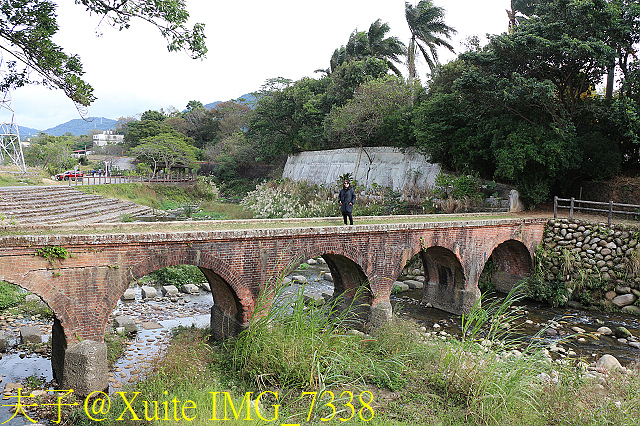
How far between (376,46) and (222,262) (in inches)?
1187

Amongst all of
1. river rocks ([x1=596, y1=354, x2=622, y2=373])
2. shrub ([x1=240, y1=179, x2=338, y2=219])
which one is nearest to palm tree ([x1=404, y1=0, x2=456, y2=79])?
shrub ([x1=240, y1=179, x2=338, y2=219])

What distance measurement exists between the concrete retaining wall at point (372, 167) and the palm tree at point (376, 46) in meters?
8.72

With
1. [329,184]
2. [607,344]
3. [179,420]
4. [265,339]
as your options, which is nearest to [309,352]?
[265,339]

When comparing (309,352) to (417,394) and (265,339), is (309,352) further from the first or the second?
(417,394)

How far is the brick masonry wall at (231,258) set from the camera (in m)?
8.27

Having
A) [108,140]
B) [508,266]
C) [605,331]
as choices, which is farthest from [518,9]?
[108,140]

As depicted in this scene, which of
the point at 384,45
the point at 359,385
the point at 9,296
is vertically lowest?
the point at 9,296

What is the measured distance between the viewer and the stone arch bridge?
8.38 metres

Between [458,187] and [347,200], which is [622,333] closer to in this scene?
[347,200]

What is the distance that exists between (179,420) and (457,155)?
1927 cm

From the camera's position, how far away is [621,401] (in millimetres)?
6305

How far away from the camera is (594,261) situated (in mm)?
15914

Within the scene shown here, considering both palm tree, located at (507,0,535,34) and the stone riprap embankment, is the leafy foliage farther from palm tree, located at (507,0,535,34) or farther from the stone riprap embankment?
the stone riprap embankment

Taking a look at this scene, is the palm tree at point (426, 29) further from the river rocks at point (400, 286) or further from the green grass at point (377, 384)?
the green grass at point (377, 384)
